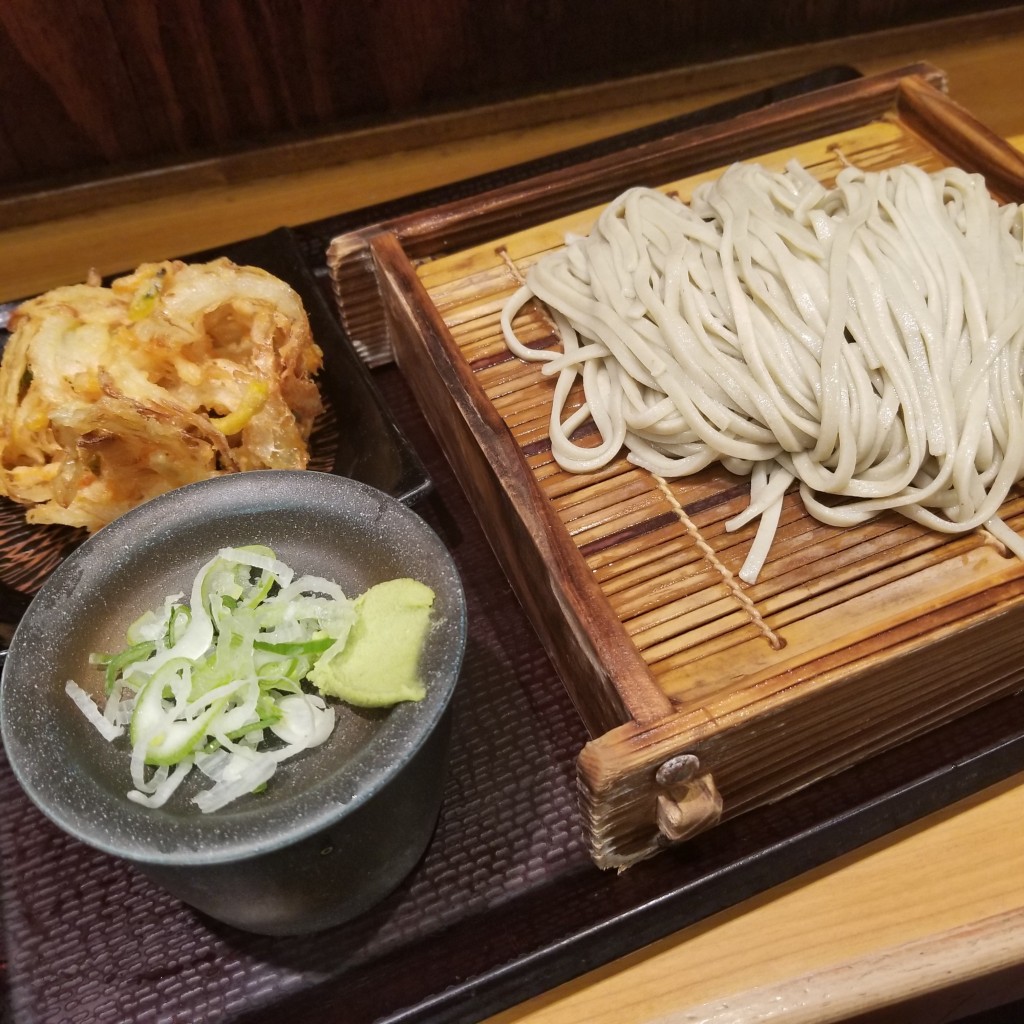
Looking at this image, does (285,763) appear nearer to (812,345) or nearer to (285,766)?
(285,766)

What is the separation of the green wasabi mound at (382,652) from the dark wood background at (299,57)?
2.04m

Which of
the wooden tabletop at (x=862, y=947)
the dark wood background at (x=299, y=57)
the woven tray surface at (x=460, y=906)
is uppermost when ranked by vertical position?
the dark wood background at (x=299, y=57)

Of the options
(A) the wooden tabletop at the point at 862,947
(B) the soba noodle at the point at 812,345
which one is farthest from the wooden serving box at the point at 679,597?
(A) the wooden tabletop at the point at 862,947

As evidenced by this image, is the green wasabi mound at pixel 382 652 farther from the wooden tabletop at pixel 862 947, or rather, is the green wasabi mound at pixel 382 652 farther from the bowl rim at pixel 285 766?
the wooden tabletop at pixel 862 947

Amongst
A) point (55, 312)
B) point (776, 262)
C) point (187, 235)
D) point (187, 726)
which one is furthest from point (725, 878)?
point (187, 235)

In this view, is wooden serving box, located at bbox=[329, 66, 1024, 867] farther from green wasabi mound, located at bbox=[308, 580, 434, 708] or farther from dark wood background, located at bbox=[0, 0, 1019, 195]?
dark wood background, located at bbox=[0, 0, 1019, 195]

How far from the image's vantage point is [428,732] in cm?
125

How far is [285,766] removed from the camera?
4.30 feet

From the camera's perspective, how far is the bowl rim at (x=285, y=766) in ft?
3.80

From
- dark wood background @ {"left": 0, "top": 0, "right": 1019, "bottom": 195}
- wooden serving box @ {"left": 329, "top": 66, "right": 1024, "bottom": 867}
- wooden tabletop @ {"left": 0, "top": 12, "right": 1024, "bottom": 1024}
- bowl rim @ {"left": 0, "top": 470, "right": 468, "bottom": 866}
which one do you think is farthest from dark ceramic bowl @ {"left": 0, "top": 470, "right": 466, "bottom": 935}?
dark wood background @ {"left": 0, "top": 0, "right": 1019, "bottom": 195}

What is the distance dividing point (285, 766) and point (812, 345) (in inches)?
46.9

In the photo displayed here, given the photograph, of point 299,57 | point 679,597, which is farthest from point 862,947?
point 299,57

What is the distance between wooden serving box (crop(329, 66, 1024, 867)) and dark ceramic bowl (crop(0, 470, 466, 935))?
0.79 feet

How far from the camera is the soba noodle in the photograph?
1644 millimetres
